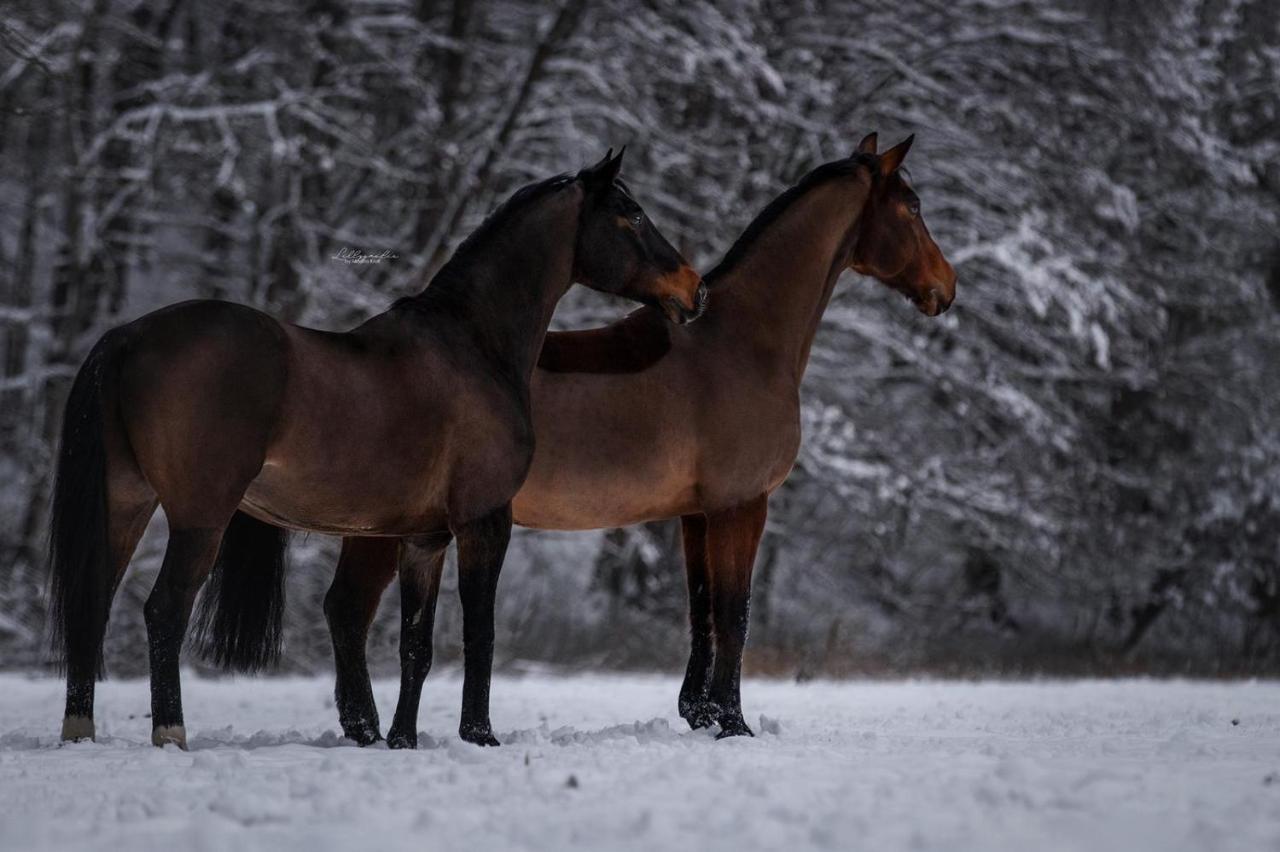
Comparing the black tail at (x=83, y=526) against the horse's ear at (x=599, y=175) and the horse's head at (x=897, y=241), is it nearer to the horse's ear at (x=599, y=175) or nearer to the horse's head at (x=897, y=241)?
the horse's ear at (x=599, y=175)

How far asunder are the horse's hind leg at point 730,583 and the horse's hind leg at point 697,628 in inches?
5.2

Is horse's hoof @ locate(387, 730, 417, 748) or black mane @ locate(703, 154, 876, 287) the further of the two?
black mane @ locate(703, 154, 876, 287)

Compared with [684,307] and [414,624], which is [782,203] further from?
[414,624]

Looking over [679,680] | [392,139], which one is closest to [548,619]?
[679,680]

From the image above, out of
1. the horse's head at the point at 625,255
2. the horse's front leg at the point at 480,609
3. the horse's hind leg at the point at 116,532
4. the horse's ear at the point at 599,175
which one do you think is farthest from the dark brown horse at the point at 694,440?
the horse's hind leg at the point at 116,532

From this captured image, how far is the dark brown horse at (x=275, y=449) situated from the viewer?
17.1 ft

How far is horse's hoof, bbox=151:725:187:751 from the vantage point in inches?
210

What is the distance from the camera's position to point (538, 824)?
382 cm

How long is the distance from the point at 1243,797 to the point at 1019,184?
44.1ft

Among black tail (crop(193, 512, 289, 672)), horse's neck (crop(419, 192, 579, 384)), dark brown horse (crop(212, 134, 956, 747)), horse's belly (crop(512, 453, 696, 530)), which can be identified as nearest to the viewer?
black tail (crop(193, 512, 289, 672))

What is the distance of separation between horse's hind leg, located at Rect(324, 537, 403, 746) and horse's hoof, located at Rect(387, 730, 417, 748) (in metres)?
0.30

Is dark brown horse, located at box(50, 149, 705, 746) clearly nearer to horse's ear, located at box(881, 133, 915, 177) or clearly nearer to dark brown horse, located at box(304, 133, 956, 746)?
dark brown horse, located at box(304, 133, 956, 746)

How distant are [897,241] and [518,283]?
2029 millimetres

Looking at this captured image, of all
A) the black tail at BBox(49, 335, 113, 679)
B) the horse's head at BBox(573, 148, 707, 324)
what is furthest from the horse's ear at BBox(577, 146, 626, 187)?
the black tail at BBox(49, 335, 113, 679)
